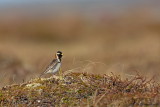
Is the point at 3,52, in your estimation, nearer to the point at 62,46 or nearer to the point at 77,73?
the point at 62,46

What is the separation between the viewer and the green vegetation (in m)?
7.67

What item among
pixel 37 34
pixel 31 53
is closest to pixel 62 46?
pixel 31 53

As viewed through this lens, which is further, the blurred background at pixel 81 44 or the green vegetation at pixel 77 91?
the blurred background at pixel 81 44

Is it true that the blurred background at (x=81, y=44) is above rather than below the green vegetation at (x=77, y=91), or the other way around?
above

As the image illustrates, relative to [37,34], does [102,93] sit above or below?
below

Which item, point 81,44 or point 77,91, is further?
point 81,44

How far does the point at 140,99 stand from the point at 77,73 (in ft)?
4.21

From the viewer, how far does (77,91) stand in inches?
319

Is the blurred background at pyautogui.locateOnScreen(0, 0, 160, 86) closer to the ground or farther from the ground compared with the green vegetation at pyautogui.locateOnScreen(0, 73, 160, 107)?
farther from the ground

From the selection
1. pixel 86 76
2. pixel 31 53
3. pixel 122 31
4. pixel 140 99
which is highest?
pixel 122 31

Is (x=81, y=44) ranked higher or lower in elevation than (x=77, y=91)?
higher

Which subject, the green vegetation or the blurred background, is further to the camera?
the blurred background

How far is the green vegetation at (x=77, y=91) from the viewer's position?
7.67m

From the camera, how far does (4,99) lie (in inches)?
319
